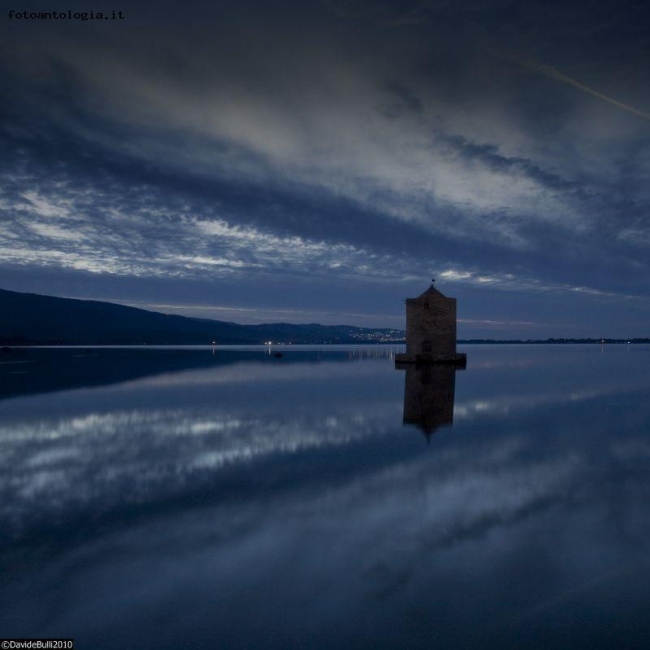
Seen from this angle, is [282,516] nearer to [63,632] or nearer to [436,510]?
[436,510]

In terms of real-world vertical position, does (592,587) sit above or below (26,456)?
above

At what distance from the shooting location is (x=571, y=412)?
63.3 ft

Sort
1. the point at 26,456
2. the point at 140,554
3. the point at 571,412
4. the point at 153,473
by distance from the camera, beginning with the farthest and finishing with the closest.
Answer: the point at 571,412 < the point at 26,456 < the point at 153,473 < the point at 140,554

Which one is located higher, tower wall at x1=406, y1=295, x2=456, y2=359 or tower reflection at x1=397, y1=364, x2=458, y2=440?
tower wall at x1=406, y1=295, x2=456, y2=359

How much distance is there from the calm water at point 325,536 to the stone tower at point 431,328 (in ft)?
95.7

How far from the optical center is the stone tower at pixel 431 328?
43.7 m

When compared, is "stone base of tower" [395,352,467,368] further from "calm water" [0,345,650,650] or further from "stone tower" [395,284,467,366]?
"calm water" [0,345,650,650]

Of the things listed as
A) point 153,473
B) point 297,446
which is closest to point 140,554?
point 153,473

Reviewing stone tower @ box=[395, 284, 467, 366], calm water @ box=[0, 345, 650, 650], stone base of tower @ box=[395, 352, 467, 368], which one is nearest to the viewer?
calm water @ box=[0, 345, 650, 650]

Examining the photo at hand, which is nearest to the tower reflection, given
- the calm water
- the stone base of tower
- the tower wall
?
the calm water

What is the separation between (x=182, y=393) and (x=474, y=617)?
23.1m

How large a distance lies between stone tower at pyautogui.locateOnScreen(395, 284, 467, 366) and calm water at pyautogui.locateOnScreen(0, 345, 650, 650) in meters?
29.2

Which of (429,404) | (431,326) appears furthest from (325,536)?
(431,326)

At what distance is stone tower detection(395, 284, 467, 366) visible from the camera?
4374 cm
